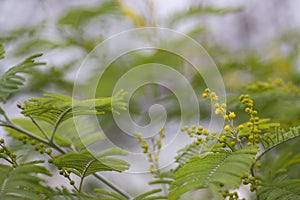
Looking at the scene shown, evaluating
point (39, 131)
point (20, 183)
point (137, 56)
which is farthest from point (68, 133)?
point (137, 56)

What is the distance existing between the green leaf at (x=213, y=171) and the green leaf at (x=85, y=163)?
0.11 meters

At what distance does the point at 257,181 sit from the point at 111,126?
642mm

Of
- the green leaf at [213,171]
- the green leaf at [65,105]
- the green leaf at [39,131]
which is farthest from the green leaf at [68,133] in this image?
the green leaf at [213,171]

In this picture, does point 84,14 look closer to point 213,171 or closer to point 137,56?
point 137,56

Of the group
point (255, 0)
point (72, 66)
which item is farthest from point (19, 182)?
point (255, 0)

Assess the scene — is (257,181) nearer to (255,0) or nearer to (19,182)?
(19,182)

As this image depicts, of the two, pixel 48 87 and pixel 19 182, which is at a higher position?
pixel 48 87

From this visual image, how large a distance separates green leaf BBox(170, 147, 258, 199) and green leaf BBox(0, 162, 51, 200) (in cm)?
16

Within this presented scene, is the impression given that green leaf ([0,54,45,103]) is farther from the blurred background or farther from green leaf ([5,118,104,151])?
the blurred background

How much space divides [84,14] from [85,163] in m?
1.01

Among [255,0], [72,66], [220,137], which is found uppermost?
[255,0]

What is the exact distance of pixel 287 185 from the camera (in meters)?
0.67

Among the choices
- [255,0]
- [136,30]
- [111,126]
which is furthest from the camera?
[255,0]

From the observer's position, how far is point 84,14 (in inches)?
63.0
